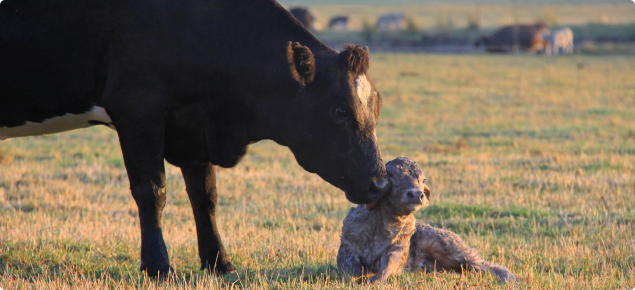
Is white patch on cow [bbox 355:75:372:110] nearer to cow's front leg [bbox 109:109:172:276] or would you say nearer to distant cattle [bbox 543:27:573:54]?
cow's front leg [bbox 109:109:172:276]

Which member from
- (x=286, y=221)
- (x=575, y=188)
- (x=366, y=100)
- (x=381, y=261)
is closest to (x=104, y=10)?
(x=366, y=100)

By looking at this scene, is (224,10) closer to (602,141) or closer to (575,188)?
(575,188)

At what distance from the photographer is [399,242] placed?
15.7 ft

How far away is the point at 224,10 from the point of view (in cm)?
477

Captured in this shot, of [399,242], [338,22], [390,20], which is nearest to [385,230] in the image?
[399,242]

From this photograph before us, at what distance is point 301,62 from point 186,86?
0.85 meters

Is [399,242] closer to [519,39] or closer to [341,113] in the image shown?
Result: [341,113]

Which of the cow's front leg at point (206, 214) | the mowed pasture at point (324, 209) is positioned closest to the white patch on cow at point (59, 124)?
the cow's front leg at point (206, 214)

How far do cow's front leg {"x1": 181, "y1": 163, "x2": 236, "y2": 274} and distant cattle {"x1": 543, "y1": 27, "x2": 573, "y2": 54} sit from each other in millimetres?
44024

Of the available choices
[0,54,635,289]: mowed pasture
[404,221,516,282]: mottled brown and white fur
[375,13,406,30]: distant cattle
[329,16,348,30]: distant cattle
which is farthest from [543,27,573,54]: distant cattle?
[404,221,516,282]: mottled brown and white fur

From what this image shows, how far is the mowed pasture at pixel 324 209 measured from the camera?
196 inches

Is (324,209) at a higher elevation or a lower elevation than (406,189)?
lower

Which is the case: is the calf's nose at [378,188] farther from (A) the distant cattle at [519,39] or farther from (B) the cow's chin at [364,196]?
(A) the distant cattle at [519,39]

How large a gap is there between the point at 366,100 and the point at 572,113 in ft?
48.1
